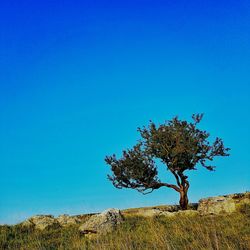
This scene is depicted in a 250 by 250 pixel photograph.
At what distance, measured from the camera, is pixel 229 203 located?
2892 cm

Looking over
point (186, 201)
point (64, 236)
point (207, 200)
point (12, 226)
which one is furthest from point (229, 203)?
point (12, 226)

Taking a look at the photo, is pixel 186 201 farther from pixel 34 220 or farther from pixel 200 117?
pixel 34 220

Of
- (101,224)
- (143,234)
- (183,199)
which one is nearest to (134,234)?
(143,234)

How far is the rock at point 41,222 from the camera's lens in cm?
2581

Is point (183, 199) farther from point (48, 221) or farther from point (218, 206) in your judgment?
point (48, 221)

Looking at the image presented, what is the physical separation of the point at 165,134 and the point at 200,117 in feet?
13.9

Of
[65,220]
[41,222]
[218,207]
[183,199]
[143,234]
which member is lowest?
[143,234]

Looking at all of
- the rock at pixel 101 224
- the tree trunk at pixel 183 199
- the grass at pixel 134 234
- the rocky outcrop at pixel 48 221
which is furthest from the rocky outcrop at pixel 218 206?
the rocky outcrop at pixel 48 221

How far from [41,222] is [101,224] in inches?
272

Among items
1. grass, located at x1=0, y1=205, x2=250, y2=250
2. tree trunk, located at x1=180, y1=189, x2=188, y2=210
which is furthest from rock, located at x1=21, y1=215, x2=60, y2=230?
tree trunk, located at x1=180, y1=189, x2=188, y2=210

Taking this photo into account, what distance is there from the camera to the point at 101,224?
21344mm

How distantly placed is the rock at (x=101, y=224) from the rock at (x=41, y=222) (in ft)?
16.1

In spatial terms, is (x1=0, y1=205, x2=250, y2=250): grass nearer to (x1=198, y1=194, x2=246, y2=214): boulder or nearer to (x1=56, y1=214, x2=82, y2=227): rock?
(x1=198, y1=194, x2=246, y2=214): boulder

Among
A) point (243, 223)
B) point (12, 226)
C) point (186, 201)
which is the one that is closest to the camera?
point (243, 223)
